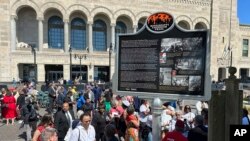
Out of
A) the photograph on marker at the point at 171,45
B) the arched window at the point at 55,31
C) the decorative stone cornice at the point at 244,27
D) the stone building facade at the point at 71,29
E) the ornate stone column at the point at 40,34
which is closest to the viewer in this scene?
the photograph on marker at the point at 171,45

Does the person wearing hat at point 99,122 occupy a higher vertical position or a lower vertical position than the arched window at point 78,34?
lower

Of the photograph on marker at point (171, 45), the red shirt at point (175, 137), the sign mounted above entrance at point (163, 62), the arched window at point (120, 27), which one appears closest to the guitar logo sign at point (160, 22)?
the sign mounted above entrance at point (163, 62)

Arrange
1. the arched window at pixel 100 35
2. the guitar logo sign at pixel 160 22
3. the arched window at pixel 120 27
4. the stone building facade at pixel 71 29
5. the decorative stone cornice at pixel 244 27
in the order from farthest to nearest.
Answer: the decorative stone cornice at pixel 244 27
the arched window at pixel 120 27
the arched window at pixel 100 35
the stone building facade at pixel 71 29
the guitar logo sign at pixel 160 22

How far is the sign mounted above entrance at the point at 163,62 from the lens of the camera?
4.64 m

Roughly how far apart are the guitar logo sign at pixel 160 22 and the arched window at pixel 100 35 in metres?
44.7

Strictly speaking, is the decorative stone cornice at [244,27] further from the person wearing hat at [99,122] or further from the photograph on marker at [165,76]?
the photograph on marker at [165,76]

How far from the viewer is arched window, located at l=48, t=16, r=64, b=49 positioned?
46606 millimetres

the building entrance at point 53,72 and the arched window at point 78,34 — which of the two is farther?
the arched window at point 78,34

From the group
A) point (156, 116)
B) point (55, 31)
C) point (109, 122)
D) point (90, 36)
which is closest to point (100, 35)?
point (90, 36)

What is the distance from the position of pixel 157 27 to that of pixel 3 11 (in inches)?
1575

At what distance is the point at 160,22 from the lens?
5.04 metres

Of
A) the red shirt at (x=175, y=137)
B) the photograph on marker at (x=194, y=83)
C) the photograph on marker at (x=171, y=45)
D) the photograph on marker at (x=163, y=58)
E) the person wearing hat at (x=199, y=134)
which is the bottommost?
the person wearing hat at (x=199, y=134)

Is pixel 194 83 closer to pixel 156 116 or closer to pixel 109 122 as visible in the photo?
pixel 156 116

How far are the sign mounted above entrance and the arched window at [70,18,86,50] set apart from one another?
43175 millimetres
